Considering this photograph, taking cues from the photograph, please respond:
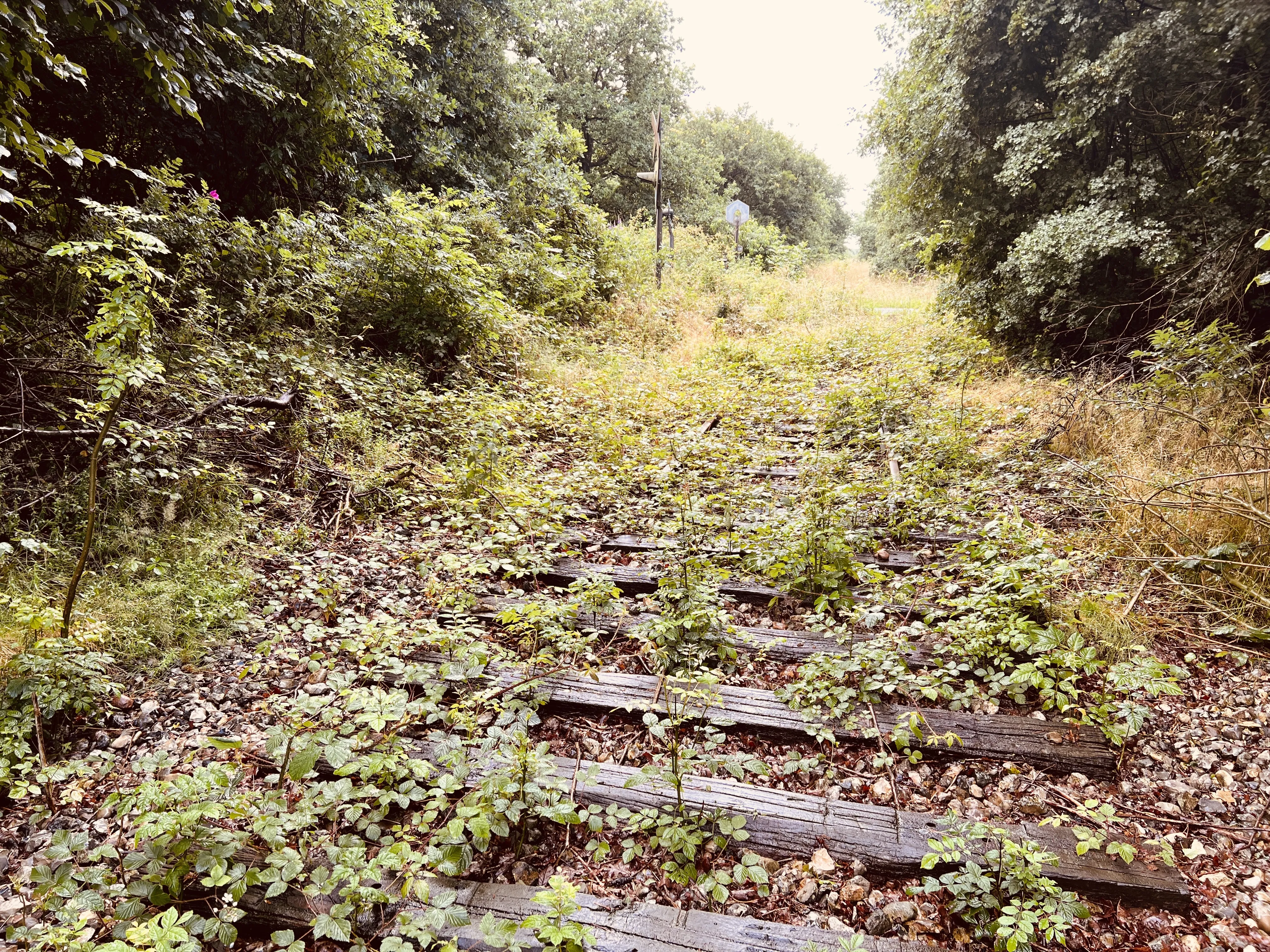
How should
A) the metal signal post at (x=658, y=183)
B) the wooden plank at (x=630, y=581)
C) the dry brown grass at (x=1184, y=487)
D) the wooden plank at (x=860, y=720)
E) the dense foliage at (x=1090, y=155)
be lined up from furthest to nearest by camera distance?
the metal signal post at (x=658, y=183)
the dense foliage at (x=1090, y=155)
the wooden plank at (x=630, y=581)
the dry brown grass at (x=1184, y=487)
the wooden plank at (x=860, y=720)

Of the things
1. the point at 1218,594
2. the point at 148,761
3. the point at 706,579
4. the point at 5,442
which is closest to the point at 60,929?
the point at 148,761

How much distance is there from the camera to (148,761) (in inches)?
89.7

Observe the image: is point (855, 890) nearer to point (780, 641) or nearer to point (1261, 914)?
point (1261, 914)

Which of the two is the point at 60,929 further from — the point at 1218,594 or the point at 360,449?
the point at 1218,594

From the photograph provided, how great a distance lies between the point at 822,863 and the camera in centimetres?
221

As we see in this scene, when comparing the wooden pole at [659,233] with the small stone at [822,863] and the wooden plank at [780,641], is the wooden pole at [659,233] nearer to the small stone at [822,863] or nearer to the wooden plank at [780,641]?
the wooden plank at [780,641]

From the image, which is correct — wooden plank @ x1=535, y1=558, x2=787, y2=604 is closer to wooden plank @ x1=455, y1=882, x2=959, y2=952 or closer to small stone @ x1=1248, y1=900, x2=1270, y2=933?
wooden plank @ x1=455, y1=882, x2=959, y2=952

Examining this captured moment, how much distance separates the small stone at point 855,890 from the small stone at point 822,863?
6 cm

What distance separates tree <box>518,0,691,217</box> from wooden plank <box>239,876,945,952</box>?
2143 centimetres

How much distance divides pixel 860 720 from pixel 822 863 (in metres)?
0.75

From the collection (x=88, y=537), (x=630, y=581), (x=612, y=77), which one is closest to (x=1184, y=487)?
(x=630, y=581)

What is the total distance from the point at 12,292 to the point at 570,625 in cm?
444

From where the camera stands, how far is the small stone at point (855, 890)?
210cm

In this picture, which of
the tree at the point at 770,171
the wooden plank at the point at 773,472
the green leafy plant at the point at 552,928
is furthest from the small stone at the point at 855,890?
the tree at the point at 770,171
